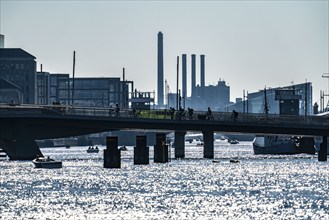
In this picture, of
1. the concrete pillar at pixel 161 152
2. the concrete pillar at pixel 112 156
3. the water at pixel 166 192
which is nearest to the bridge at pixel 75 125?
the concrete pillar at pixel 161 152

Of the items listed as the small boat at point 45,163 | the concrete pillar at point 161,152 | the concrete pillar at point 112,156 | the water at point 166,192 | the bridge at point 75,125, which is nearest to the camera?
the water at point 166,192

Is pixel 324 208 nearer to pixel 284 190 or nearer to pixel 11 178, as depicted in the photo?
pixel 284 190

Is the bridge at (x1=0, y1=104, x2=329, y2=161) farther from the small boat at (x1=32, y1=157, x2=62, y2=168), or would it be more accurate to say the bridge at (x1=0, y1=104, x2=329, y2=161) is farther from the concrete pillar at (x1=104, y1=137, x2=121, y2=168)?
the concrete pillar at (x1=104, y1=137, x2=121, y2=168)

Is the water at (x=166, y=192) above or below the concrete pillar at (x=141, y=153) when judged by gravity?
below

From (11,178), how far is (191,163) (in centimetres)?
4496

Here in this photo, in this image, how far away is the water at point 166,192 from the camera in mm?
103000

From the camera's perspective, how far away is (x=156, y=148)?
642 ft

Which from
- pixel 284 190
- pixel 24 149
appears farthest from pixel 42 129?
pixel 284 190

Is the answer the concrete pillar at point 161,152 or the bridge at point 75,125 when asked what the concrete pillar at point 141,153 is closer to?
the bridge at point 75,125

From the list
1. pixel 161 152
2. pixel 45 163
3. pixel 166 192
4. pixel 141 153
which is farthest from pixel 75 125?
pixel 166 192

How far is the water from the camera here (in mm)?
103000

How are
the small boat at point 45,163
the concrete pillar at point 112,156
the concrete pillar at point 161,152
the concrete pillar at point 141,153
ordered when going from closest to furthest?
the small boat at point 45,163 < the concrete pillar at point 112,156 < the concrete pillar at point 141,153 < the concrete pillar at point 161,152

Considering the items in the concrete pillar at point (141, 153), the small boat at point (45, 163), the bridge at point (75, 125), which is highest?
the bridge at point (75, 125)

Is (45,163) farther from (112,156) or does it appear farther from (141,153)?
(141,153)
